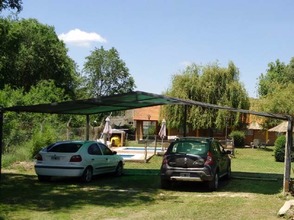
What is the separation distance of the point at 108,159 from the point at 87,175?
1.63 meters

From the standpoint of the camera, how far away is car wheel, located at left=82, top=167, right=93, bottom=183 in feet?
48.7

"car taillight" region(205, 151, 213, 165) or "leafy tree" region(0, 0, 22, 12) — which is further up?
"leafy tree" region(0, 0, 22, 12)

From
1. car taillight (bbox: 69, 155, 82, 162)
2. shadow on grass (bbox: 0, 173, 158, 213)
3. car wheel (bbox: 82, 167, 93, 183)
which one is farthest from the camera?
car wheel (bbox: 82, 167, 93, 183)

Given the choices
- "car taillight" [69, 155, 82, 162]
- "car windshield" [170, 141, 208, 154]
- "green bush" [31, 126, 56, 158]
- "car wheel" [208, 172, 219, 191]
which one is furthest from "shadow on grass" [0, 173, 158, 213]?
"green bush" [31, 126, 56, 158]

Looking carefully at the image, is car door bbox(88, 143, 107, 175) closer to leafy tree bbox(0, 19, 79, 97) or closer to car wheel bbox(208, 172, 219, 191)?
car wheel bbox(208, 172, 219, 191)

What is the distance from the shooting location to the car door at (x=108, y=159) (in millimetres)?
16328

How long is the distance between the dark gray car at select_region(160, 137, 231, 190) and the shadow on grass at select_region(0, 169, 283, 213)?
0.59 meters

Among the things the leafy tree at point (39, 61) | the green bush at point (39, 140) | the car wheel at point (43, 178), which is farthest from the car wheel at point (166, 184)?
the leafy tree at point (39, 61)

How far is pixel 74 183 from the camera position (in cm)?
1488

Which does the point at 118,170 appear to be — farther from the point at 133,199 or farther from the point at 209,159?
the point at 133,199

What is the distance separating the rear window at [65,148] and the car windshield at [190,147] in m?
3.31

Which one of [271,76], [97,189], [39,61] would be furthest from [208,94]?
[271,76]

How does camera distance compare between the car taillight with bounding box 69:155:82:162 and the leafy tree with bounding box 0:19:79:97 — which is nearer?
the car taillight with bounding box 69:155:82:162

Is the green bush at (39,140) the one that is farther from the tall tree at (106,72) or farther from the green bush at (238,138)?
the tall tree at (106,72)
